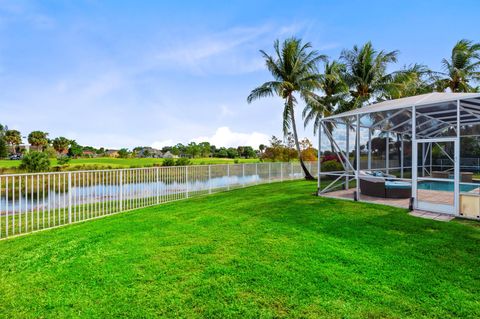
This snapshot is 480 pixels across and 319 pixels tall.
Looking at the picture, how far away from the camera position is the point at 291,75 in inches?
614

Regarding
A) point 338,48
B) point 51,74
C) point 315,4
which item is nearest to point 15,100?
point 51,74

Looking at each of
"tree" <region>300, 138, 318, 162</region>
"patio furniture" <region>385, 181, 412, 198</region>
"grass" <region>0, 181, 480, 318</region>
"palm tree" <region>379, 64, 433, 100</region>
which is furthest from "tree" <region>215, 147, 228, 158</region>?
"grass" <region>0, 181, 480, 318</region>

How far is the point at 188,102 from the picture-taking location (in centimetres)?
2094

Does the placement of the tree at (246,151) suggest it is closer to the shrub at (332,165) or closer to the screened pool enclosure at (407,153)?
the screened pool enclosure at (407,153)

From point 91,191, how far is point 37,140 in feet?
267

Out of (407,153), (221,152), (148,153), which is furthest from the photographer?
(148,153)

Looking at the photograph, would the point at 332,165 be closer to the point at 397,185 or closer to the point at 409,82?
the point at 397,185

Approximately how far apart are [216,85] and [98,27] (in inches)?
329

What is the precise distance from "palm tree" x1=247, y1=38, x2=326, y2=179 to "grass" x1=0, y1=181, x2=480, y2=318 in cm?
1098

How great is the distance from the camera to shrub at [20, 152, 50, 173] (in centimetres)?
2414

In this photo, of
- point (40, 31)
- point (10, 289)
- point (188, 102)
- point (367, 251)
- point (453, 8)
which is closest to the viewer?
point (10, 289)

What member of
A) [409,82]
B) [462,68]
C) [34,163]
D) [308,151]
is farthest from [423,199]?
[34,163]

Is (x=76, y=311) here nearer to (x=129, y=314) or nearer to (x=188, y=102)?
(x=129, y=314)

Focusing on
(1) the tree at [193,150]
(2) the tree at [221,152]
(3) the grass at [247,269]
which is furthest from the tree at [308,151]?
(2) the tree at [221,152]
